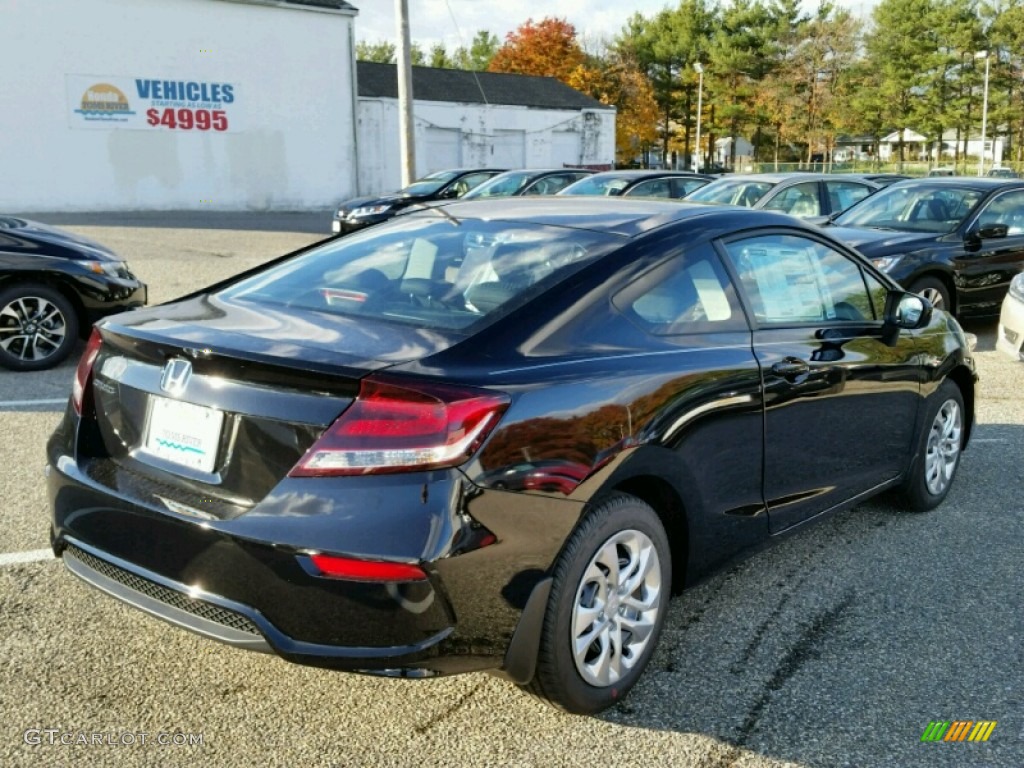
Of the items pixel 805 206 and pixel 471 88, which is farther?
pixel 471 88

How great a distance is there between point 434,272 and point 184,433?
107 centimetres

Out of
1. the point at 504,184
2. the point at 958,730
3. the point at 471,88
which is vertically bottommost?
the point at 958,730

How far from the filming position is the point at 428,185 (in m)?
19.1

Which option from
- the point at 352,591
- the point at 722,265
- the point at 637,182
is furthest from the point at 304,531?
the point at 637,182

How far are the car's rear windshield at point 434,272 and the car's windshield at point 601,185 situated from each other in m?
11.1

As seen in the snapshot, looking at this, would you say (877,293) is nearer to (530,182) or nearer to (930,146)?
(530,182)

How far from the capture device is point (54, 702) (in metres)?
2.96

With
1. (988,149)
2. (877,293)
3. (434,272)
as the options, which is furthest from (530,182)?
(988,149)

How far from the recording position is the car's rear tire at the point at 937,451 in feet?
15.5

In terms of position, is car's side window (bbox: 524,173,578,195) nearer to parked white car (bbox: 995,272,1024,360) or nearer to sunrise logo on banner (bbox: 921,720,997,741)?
parked white car (bbox: 995,272,1024,360)

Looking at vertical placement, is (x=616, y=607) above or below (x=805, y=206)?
below

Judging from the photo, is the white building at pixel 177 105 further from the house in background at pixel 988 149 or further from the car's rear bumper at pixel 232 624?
the house in background at pixel 988 149

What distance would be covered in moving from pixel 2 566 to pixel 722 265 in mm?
3080

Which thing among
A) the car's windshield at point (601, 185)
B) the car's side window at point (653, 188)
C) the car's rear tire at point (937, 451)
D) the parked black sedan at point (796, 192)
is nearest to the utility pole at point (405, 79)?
the car's windshield at point (601, 185)
